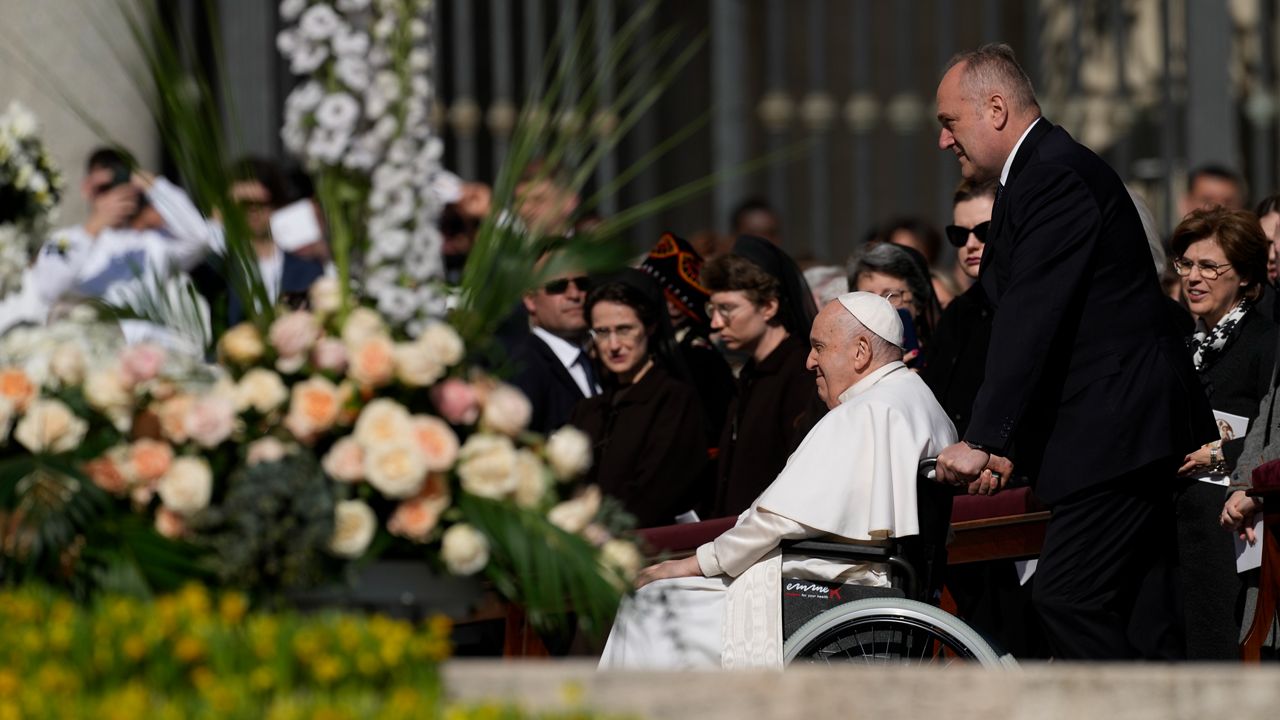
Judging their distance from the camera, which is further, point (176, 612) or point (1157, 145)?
point (1157, 145)

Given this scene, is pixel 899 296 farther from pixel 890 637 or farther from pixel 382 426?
pixel 382 426

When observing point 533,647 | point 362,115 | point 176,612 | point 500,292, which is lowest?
point 533,647

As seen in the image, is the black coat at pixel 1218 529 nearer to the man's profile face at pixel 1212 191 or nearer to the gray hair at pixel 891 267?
the gray hair at pixel 891 267

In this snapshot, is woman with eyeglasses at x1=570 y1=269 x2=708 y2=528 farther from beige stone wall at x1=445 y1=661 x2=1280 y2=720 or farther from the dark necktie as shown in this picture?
beige stone wall at x1=445 y1=661 x2=1280 y2=720

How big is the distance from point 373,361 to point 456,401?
167 millimetres

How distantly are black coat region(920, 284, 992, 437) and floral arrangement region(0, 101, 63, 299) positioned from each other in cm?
266

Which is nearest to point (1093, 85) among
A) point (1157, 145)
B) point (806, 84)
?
point (1157, 145)

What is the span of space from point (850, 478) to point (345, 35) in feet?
6.32

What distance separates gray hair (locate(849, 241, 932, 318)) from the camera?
686 cm

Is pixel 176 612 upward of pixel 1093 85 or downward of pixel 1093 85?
downward

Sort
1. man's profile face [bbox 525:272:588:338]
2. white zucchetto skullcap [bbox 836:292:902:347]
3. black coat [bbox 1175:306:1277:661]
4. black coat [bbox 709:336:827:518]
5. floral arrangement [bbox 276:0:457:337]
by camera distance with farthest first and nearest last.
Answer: man's profile face [bbox 525:272:588:338] → black coat [bbox 709:336:827:518] → black coat [bbox 1175:306:1277:661] → white zucchetto skullcap [bbox 836:292:902:347] → floral arrangement [bbox 276:0:457:337]

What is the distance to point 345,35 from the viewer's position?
399cm

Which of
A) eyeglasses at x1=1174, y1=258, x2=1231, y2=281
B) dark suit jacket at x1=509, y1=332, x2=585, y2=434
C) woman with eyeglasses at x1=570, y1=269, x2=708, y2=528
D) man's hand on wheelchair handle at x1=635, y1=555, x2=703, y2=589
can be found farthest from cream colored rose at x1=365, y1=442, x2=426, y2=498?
dark suit jacket at x1=509, y1=332, x2=585, y2=434

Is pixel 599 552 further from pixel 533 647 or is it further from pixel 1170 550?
pixel 1170 550
